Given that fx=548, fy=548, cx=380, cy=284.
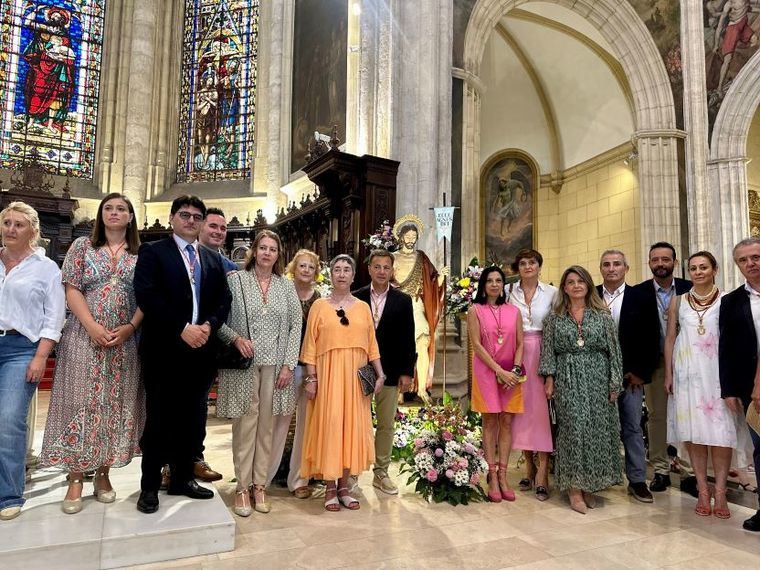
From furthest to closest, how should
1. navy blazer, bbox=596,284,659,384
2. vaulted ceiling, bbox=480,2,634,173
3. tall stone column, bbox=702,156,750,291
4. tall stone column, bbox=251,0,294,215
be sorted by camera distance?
1. vaulted ceiling, bbox=480,2,634,173
2. tall stone column, bbox=251,0,294,215
3. tall stone column, bbox=702,156,750,291
4. navy blazer, bbox=596,284,659,384

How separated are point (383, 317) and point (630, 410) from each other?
1.89 m

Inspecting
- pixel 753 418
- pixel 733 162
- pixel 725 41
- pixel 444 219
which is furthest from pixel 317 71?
pixel 753 418

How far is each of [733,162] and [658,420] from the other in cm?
799

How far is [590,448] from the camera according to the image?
3.52m

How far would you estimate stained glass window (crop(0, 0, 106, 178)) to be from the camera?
39.9ft

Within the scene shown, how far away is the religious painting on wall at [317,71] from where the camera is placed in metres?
9.66

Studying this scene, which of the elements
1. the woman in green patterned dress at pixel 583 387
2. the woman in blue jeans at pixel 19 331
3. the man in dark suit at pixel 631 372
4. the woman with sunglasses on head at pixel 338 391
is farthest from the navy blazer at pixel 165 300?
the man in dark suit at pixel 631 372

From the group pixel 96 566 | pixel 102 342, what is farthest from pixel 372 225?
pixel 96 566

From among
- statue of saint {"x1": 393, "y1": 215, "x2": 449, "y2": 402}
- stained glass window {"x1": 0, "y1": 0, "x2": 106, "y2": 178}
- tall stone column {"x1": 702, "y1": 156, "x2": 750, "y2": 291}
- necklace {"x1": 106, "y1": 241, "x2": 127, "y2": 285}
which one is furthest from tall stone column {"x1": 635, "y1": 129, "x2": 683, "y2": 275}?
stained glass window {"x1": 0, "y1": 0, "x2": 106, "y2": 178}

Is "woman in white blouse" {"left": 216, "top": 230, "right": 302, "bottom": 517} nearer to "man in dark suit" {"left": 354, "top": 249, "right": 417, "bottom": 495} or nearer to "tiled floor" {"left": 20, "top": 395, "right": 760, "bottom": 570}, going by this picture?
"tiled floor" {"left": 20, "top": 395, "right": 760, "bottom": 570}

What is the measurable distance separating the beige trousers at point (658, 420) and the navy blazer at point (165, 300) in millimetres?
3247

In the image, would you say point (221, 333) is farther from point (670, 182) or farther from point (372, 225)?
point (670, 182)

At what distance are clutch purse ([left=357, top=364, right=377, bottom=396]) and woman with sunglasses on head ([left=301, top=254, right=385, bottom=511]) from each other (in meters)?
0.03

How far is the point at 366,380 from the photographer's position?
348 cm
